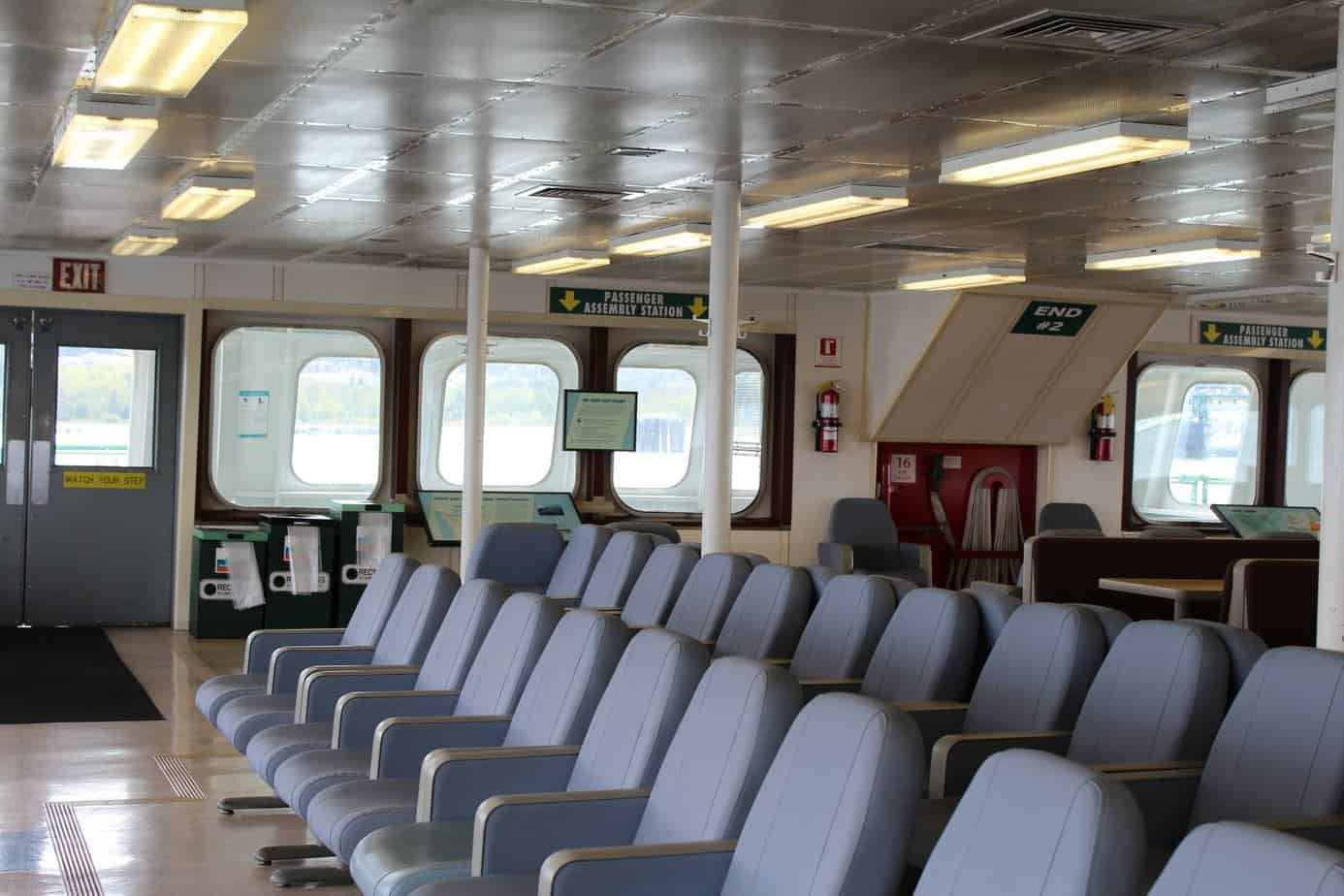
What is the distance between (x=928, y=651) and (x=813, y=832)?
231 centimetres

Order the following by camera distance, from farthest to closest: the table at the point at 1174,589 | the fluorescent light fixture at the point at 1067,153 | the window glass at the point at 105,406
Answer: the window glass at the point at 105,406, the table at the point at 1174,589, the fluorescent light fixture at the point at 1067,153

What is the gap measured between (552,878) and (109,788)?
4.06 metres

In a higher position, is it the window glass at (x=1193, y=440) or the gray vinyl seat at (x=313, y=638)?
the window glass at (x=1193, y=440)

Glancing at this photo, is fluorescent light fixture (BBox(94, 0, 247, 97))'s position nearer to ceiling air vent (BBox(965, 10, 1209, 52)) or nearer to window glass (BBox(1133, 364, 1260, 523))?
ceiling air vent (BBox(965, 10, 1209, 52))

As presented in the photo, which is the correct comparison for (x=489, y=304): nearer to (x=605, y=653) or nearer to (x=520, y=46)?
(x=520, y=46)

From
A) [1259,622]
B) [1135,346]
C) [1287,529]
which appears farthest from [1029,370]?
[1259,622]

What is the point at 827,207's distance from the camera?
8.12 m

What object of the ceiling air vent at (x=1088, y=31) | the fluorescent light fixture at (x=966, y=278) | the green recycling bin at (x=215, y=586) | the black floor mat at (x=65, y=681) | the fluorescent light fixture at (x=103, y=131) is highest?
the ceiling air vent at (x=1088, y=31)

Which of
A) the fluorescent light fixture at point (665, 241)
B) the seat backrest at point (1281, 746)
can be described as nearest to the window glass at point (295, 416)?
the fluorescent light fixture at point (665, 241)

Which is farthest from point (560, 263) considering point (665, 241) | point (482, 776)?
point (482, 776)

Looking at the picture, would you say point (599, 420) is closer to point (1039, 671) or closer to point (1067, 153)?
point (1067, 153)

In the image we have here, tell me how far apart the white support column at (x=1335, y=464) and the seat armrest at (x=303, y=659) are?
3.87 metres

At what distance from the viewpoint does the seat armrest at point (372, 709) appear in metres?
5.44

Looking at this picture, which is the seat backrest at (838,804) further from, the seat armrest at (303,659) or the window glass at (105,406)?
the window glass at (105,406)
